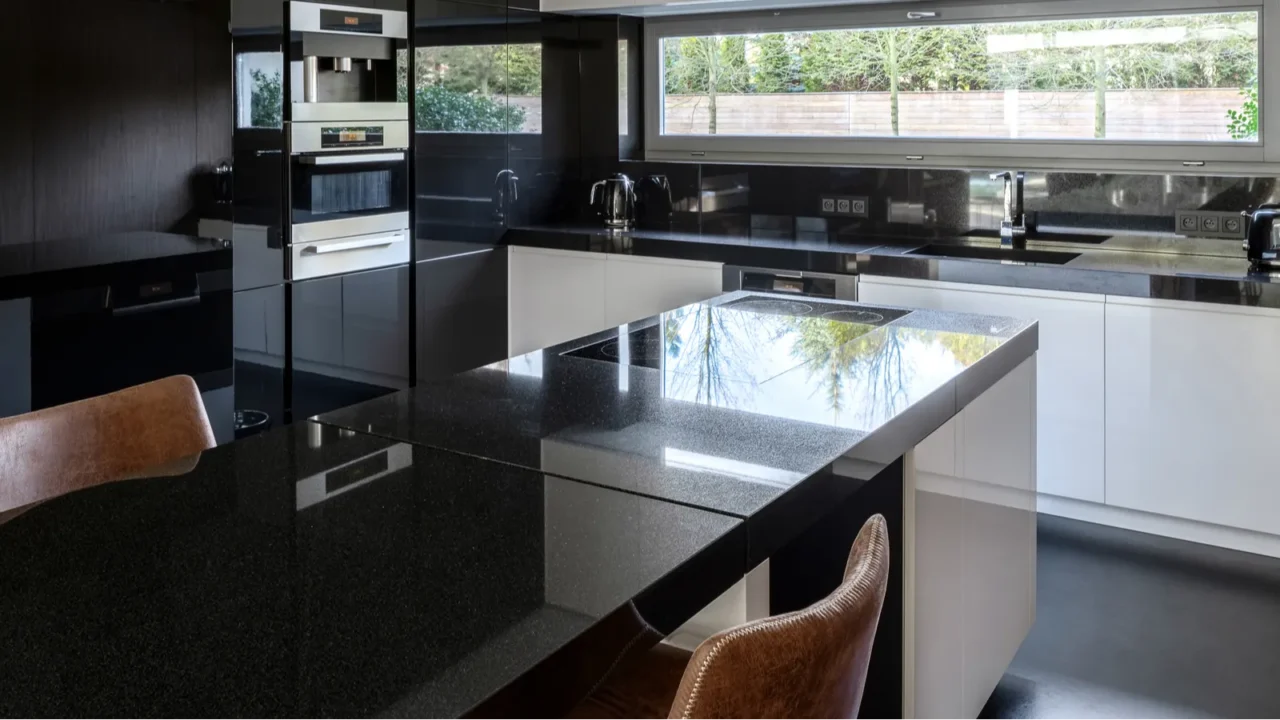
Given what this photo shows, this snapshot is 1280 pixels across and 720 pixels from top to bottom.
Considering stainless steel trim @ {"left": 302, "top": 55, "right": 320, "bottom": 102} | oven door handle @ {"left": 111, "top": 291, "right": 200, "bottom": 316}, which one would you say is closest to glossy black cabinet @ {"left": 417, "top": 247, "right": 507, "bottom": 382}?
stainless steel trim @ {"left": 302, "top": 55, "right": 320, "bottom": 102}

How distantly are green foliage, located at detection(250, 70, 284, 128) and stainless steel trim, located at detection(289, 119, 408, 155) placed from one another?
3.0 inches

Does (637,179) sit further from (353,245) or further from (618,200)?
(353,245)

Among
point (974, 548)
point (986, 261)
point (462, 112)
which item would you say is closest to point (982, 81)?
point (986, 261)

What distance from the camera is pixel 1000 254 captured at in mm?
3924

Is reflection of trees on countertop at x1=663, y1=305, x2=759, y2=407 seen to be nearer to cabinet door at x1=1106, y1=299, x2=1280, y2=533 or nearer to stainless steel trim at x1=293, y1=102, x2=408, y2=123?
cabinet door at x1=1106, y1=299, x2=1280, y2=533

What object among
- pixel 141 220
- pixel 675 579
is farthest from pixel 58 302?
pixel 675 579

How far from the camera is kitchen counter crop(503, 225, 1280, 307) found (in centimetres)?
328

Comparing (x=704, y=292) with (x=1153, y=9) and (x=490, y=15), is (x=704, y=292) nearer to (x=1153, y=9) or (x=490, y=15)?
(x=490, y=15)

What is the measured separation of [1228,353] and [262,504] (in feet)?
9.29

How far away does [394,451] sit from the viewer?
5.52ft

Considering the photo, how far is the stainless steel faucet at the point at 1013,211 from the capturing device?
4.09 meters

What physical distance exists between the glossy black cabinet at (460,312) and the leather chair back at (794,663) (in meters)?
3.64

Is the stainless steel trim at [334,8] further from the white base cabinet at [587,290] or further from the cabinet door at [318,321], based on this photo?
the white base cabinet at [587,290]

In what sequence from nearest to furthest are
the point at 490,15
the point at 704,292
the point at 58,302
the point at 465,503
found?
the point at 465,503 < the point at 58,302 < the point at 704,292 < the point at 490,15
